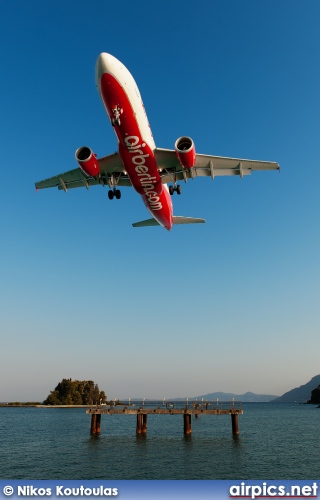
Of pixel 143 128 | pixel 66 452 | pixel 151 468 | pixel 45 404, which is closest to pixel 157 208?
pixel 143 128

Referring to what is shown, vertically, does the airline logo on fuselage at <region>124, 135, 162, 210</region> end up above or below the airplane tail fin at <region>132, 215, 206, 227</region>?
below

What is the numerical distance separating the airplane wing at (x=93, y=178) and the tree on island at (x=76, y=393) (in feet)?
505

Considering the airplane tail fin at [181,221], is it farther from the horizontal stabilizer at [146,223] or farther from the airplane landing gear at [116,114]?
the airplane landing gear at [116,114]

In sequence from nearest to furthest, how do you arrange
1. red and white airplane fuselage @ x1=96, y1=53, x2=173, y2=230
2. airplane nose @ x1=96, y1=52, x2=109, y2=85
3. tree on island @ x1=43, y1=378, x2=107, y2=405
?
airplane nose @ x1=96, y1=52, x2=109, y2=85 < red and white airplane fuselage @ x1=96, y1=53, x2=173, y2=230 < tree on island @ x1=43, y1=378, x2=107, y2=405

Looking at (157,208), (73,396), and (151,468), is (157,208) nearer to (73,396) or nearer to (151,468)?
(151,468)

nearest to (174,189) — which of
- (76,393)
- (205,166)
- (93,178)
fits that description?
(205,166)

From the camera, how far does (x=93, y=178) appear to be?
117 ft

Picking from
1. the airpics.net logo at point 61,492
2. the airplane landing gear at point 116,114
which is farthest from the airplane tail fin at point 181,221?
the airpics.net logo at point 61,492

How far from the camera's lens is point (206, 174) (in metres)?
35.9

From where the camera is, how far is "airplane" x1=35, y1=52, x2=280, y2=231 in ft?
81.6

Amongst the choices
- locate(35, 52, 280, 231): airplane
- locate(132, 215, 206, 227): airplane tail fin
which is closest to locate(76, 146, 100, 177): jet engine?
locate(35, 52, 280, 231): airplane

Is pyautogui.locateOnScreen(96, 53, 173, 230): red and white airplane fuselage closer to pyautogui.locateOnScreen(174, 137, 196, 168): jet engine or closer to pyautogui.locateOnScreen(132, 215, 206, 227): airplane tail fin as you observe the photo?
pyautogui.locateOnScreen(174, 137, 196, 168): jet engine

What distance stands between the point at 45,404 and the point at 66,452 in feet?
520

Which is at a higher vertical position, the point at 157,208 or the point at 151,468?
the point at 157,208
